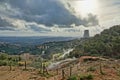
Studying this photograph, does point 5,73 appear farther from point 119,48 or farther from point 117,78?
point 119,48

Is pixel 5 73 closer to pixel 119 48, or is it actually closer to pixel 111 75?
pixel 111 75

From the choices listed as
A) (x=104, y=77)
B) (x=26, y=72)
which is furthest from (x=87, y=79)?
(x=26, y=72)

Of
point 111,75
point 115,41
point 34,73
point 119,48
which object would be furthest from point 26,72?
point 115,41

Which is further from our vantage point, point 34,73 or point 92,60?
point 92,60

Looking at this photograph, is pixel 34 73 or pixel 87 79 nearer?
pixel 87 79

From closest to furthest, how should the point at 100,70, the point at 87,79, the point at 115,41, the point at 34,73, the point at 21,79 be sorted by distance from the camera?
1. the point at 87,79
2. the point at 100,70
3. the point at 21,79
4. the point at 34,73
5. the point at 115,41

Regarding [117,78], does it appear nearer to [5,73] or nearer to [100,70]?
[100,70]

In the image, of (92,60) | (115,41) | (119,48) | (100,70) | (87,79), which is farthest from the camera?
(115,41)

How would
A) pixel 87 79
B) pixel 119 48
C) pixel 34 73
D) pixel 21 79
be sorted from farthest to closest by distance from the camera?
pixel 119 48, pixel 34 73, pixel 21 79, pixel 87 79

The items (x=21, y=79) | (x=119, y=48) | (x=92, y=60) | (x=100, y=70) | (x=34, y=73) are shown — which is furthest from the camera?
(x=119, y=48)
